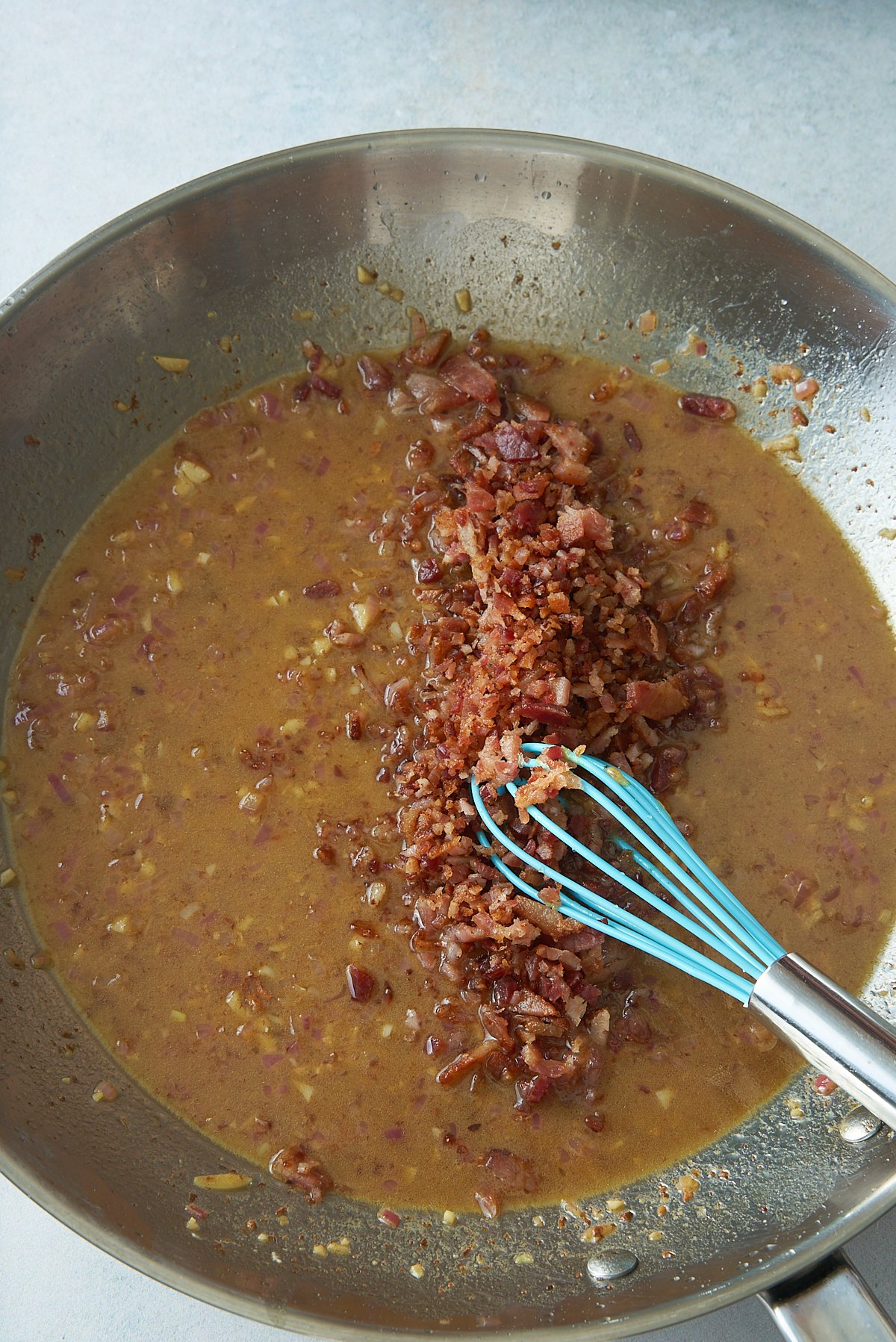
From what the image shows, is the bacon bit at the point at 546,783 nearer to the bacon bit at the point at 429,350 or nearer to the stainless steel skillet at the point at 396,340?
the stainless steel skillet at the point at 396,340

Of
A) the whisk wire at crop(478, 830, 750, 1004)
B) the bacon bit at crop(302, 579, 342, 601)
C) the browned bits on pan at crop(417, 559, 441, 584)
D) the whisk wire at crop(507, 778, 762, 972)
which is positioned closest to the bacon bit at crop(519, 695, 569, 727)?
the whisk wire at crop(507, 778, 762, 972)

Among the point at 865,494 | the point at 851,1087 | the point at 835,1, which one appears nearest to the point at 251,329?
the point at 865,494

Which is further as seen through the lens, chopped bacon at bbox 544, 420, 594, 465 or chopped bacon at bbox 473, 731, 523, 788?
chopped bacon at bbox 544, 420, 594, 465

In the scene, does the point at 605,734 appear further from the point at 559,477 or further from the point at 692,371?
the point at 692,371

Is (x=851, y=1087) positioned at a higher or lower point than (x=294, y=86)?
lower

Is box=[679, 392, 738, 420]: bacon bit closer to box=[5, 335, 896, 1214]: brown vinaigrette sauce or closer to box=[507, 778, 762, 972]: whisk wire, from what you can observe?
box=[5, 335, 896, 1214]: brown vinaigrette sauce

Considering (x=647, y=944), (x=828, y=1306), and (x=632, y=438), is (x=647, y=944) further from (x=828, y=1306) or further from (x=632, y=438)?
(x=632, y=438)

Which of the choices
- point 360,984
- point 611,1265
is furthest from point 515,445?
point 611,1265

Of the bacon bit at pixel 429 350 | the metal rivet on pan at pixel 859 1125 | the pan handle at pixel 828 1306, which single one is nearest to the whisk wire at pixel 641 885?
the metal rivet on pan at pixel 859 1125

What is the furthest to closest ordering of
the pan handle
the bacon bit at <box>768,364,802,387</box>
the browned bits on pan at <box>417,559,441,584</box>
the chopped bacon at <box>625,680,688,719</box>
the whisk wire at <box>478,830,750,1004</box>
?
1. the bacon bit at <box>768,364,802,387</box>
2. the browned bits on pan at <box>417,559,441,584</box>
3. the chopped bacon at <box>625,680,688,719</box>
4. the whisk wire at <box>478,830,750,1004</box>
5. the pan handle
